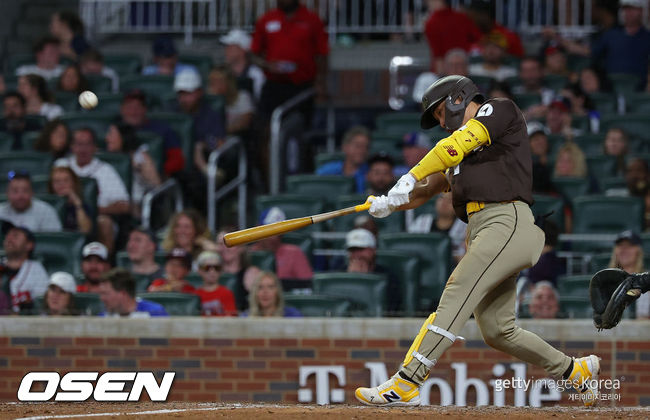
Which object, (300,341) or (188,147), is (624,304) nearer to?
(300,341)

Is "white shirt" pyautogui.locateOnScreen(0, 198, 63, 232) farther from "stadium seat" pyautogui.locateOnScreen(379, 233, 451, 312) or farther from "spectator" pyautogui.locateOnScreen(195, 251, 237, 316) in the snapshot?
"stadium seat" pyautogui.locateOnScreen(379, 233, 451, 312)

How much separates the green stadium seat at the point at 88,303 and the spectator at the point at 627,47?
6493 millimetres

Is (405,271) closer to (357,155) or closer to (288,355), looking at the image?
(288,355)

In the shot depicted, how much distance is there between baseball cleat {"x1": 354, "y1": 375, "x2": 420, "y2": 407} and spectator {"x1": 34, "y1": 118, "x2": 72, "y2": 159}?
5.95 meters

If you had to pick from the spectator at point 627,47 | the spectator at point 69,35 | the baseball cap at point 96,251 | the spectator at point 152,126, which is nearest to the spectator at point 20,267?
the baseball cap at point 96,251

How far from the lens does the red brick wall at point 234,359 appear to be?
8.41 m

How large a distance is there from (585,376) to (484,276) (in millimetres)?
850

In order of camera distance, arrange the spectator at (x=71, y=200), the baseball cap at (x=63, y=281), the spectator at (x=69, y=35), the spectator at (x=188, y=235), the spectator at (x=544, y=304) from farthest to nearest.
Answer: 1. the spectator at (x=69, y=35)
2. the spectator at (x=71, y=200)
3. the spectator at (x=188, y=235)
4. the baseball cap at (x=63, y=281)
5. the spectator at (x=544, y=304)

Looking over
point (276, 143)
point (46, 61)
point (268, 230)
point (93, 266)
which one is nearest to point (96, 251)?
point (93, 266)

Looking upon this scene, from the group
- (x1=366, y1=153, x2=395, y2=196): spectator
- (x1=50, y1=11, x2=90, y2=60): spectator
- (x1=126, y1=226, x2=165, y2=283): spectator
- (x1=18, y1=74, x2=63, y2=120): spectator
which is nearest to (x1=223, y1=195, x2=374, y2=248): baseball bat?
(x1=126, y1=226, x2=165, y2=283): spectator

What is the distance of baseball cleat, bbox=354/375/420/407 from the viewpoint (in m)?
6.41

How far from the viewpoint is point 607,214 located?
10.4m

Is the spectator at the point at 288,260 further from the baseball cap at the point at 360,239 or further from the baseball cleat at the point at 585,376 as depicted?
the baseball cleat at the point at 585,376

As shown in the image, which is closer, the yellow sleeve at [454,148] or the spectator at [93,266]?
the yellow sleeve at [454,148]
